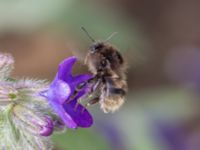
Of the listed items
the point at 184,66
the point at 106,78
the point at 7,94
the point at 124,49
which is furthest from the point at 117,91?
the point at 184,66

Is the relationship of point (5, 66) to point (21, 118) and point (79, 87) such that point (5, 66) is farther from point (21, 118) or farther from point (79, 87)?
point (79, 87)

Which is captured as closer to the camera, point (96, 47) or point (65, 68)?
point (65, 68)

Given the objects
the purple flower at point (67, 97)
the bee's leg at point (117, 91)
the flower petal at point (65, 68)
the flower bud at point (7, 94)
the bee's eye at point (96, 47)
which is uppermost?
the flower bud at point (7, 94)

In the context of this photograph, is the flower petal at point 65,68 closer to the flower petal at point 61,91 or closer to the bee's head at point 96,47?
the flower petal at point 61,91

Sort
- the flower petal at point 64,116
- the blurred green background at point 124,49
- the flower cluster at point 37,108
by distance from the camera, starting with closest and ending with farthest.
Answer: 1. the flower petal at point 64,116
2. the flower cluster at point 37,108
3. the blurred green background at point 124,49

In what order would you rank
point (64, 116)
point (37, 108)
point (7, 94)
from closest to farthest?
point (64, 116)
point (7, 94)
point (37, 108)

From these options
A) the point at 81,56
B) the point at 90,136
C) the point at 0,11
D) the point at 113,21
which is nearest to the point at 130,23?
the point at 113,21

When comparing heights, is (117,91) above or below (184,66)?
below

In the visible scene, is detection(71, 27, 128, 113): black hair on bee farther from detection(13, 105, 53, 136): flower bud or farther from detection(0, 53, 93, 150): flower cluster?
detection(13, 105, 53, 136): flower bud

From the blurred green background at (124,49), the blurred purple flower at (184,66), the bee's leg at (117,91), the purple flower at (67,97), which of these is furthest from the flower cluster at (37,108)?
the blurred purple flower at (184,66)

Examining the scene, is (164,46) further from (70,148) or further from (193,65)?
(70,148)
